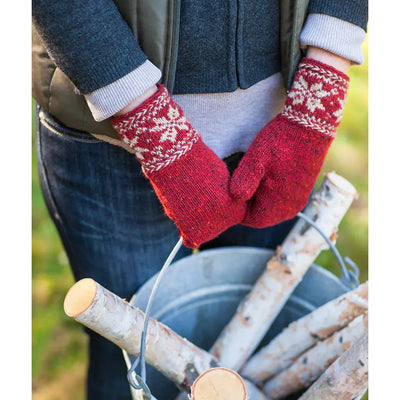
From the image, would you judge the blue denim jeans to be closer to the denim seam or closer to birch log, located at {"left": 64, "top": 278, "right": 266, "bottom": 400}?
the denim seam

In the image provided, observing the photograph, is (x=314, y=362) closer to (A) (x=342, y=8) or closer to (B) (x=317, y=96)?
(B) (x=317, y=96)

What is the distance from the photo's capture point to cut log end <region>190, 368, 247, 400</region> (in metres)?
0.68

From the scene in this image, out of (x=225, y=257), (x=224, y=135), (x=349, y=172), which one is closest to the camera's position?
(x=224, y=135)

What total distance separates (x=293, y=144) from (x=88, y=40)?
387 millimetres

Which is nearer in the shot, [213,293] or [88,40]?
[88,40]

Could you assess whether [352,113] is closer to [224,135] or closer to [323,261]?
[323,261]

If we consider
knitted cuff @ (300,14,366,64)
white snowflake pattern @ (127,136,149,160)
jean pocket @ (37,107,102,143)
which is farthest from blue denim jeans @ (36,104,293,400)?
knitted cuff @ (300,14,366,64)

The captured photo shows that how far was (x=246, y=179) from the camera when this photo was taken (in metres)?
0.77

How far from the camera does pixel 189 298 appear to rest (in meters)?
1.13

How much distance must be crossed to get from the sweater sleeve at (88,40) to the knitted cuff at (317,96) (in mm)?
271

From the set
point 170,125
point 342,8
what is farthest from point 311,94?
point 170,125

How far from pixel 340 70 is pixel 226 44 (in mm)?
220

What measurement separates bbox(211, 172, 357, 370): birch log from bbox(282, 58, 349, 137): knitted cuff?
0.90ft

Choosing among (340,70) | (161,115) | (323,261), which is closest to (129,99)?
(161,115)
